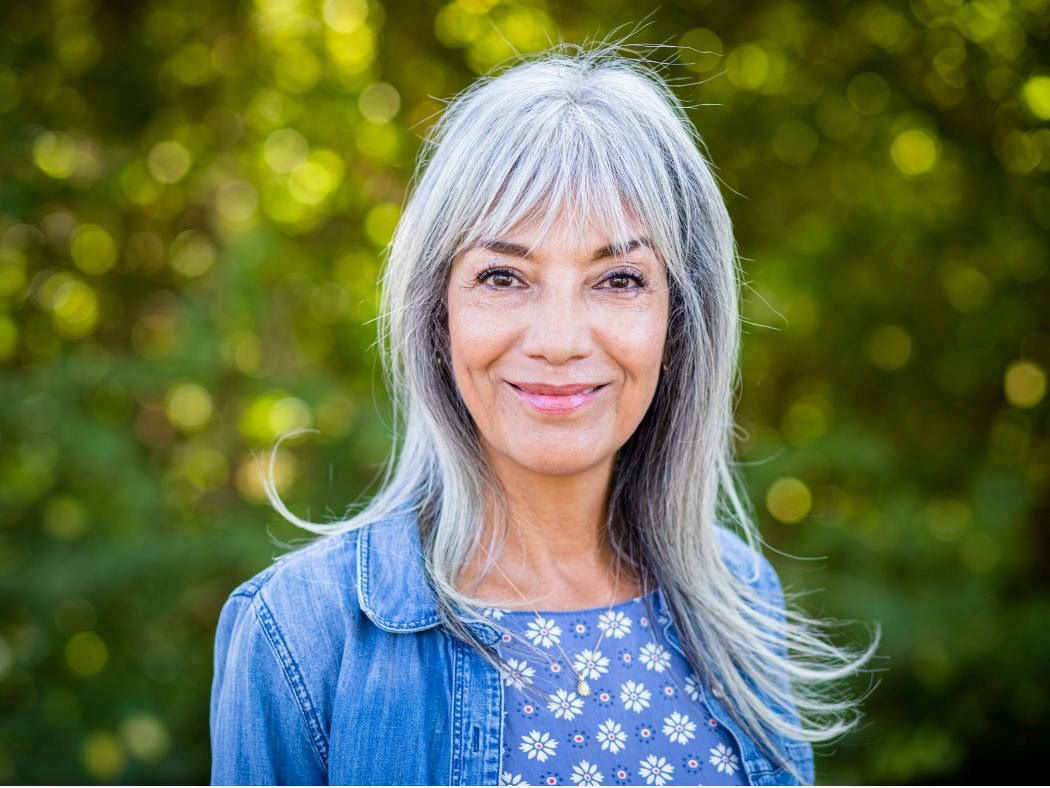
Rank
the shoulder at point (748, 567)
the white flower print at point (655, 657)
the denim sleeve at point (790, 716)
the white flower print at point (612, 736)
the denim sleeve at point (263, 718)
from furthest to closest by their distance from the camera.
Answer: the shoulder at point (748, 567) < the denim sleeve at point (790, 716) < the white flower print at point (655, 657) < the white flower print at point (612, 736) < the denim sleeve at point (263, 718)

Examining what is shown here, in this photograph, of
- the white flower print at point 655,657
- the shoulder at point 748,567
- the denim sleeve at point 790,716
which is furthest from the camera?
the shoulder at point 748,567

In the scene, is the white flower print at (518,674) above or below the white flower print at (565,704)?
above

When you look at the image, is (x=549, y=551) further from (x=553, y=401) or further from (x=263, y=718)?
(x=263, y=718)

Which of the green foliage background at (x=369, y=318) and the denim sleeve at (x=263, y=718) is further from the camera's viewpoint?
the green foliage background at (x=369, y=318)

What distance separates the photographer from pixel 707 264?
1.83 meters

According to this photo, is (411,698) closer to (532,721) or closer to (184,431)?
(532,721)

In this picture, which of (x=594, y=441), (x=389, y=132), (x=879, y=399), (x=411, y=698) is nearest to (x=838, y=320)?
(x=879, y=399)

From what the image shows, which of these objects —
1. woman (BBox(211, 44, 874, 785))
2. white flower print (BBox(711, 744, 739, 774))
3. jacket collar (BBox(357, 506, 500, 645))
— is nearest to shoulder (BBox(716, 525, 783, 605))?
woman (BBox(211, 44, 874, 785))

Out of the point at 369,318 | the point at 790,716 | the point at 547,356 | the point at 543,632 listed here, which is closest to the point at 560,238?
the point at 547,356

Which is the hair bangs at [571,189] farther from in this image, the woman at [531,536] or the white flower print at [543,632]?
the white flower print at [543,632]

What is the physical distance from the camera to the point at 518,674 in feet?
5.39

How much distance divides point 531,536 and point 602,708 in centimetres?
32

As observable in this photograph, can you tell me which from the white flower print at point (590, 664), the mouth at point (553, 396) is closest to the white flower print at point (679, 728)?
the white flower print at point (590, 664)

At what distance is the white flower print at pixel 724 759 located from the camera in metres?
1.72
